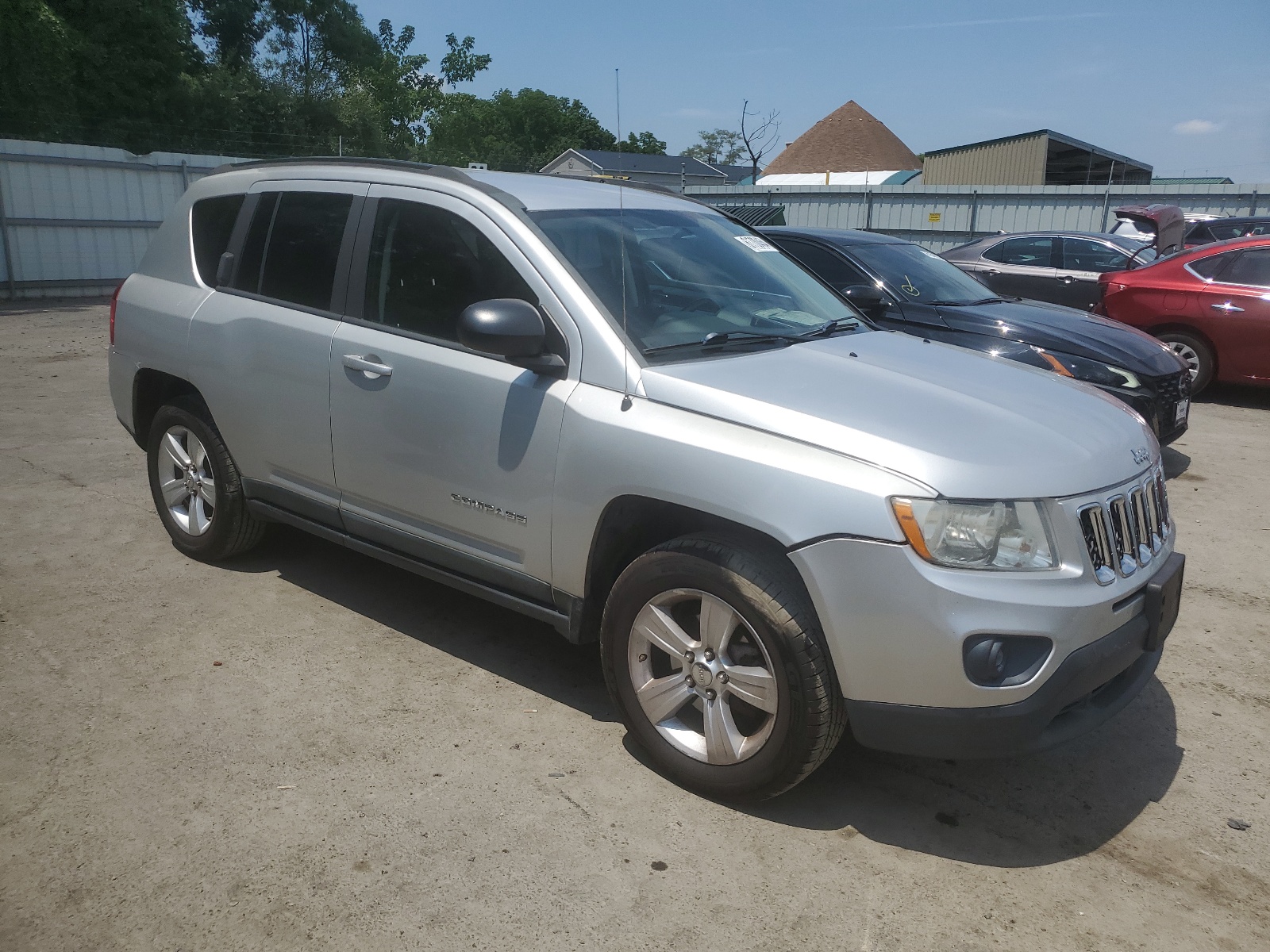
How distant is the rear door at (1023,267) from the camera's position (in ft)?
38.6

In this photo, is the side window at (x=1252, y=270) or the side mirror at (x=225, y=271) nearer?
the side mirror at (x=225, y=271)

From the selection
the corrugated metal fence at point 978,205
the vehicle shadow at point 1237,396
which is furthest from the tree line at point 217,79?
the vehicle shadow at point 1237,396

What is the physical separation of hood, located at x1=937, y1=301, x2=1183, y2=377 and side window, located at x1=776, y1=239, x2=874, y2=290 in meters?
0.66

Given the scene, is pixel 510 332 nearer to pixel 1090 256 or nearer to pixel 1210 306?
pixel 1210 306

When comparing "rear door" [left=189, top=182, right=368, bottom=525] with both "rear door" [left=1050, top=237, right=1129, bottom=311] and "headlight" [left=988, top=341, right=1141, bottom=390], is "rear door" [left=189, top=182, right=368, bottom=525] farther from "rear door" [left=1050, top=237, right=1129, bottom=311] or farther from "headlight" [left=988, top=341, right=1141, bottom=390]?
"rear door" [left=1050, top=237, right=1129, bottom=311]

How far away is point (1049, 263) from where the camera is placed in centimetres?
1191

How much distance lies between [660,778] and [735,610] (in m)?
0.71

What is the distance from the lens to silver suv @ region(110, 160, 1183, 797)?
8.81 ft

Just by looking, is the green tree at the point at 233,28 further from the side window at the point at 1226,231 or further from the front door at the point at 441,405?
the front door at the point at 441,405

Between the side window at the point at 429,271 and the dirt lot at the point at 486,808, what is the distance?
1.36 metres

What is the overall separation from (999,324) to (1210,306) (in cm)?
377

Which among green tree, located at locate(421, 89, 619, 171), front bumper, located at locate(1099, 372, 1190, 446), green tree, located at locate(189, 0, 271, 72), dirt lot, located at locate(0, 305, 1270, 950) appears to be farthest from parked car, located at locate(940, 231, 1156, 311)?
green tree, located at locate(421, 89, 619, 171)

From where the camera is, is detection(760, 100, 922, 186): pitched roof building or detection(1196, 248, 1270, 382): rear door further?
detection(760, 100, 922, 186): pitched roof building

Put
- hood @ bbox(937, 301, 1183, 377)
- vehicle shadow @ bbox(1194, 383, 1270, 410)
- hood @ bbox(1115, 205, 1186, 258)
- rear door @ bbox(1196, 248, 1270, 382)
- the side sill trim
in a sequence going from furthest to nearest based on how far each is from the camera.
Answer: hood @ bbox(1115, 205, 1186, 258), vehicle shadow @ bbox(1194, 383, 1270, 410), rear door @ bbox(1196, 248, 1270, 382), hood @ bbox(937, 301, 1183, 377), the side sill trim
